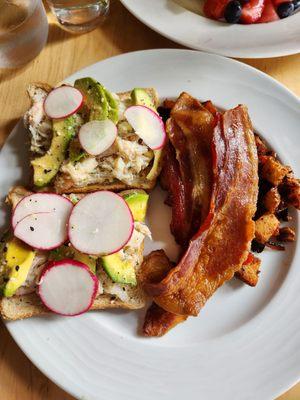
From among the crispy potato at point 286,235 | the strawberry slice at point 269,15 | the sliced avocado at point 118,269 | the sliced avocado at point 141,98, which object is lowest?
the sliced avocado at point 118,269

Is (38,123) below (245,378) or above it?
above

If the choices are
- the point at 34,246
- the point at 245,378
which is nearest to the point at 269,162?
the point at 245,378

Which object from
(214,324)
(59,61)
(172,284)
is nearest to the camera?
(172,284)

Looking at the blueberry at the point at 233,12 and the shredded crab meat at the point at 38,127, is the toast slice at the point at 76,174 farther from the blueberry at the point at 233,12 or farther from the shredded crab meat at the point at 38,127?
the blueberry at the point at 233,12

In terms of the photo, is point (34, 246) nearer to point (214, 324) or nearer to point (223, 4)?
point (214, 324)

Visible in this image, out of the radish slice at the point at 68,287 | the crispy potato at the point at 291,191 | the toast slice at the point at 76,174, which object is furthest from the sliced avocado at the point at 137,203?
the crispy potato at the point at 291,191

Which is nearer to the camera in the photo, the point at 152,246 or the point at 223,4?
the point at 152,246

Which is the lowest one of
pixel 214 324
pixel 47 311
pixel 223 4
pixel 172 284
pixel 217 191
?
pixel 47 311

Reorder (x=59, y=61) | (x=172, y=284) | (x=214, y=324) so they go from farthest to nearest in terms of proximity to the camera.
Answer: (x=59, y=61) < (x=214, y=324) < (x=172, y=284)
